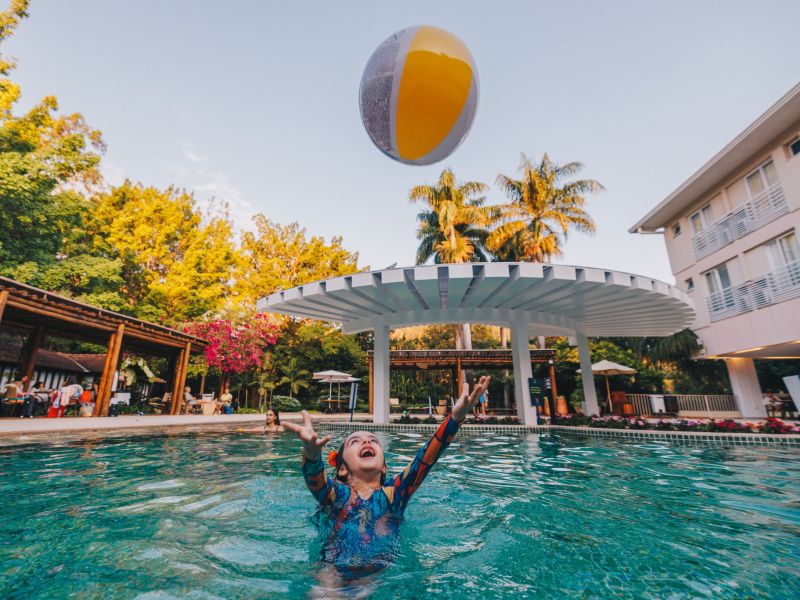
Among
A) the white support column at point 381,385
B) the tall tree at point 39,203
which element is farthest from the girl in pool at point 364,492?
the tall tree at point 39,203

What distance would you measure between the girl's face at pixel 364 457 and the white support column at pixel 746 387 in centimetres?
1988

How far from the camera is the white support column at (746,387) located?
1544 centimetres

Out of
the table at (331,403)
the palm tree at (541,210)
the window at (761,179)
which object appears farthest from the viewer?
the table at (331,403)

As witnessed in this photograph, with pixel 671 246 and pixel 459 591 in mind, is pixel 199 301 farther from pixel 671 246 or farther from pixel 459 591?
pixel 671 246

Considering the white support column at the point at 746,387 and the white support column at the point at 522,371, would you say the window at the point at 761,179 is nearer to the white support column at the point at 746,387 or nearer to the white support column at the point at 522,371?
the white support column at the point at 746,387

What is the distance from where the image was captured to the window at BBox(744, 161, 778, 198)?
13.8 metres

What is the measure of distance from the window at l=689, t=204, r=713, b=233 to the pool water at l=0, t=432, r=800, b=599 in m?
15.0

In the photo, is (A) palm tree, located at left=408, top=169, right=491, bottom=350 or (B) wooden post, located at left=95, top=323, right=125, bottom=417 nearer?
(B) wooden post, located at left=95, top=323, right=125, bottom=417

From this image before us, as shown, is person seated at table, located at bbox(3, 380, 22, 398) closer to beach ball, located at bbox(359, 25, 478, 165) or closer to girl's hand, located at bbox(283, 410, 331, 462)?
beach ball, located at bbox(359, 25, 478, 165)

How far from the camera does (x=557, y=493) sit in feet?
13.8

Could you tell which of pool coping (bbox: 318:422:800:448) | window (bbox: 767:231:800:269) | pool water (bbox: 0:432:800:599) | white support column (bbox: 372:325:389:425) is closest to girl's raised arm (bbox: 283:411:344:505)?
pool water (bbox: 0:432:800:599)

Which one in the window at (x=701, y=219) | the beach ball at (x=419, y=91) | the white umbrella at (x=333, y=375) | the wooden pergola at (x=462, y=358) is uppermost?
the window at (x=701, y=219)

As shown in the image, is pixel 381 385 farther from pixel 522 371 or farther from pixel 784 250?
pixel 784 250

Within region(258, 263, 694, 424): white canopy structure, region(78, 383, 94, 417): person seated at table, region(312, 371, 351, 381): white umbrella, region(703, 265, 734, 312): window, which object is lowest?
region(78, 383, 94, 417): person seated at table
